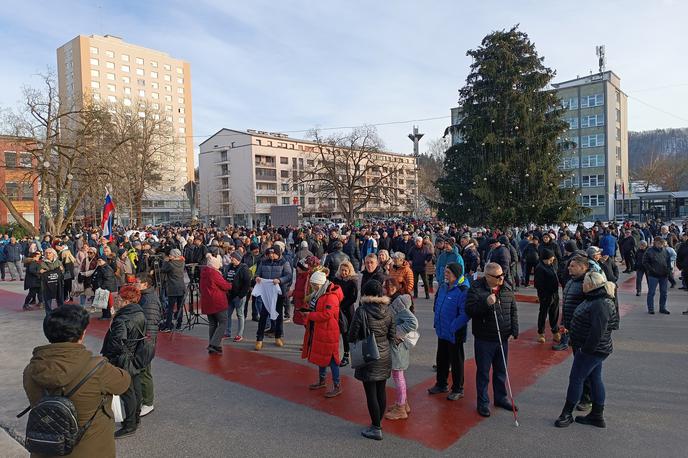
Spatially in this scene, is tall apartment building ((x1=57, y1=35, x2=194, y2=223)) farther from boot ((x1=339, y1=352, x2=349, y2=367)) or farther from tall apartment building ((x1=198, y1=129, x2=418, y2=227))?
boot ((x1=339, y1=352, x2=349, y2=367))

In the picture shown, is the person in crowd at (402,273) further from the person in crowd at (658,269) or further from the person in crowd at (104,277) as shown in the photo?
the person in crowd at (104,277)

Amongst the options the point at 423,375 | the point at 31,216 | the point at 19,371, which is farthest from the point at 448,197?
the point at 31,216

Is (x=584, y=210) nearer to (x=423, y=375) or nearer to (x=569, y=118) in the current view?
(x=423, y=375)

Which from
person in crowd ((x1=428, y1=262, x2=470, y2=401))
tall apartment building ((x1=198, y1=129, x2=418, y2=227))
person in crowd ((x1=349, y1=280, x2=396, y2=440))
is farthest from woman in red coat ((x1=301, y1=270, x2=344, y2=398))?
tall apartment building ((x1=198, y1=129, x2=418, y2=227))

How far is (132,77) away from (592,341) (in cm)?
10360

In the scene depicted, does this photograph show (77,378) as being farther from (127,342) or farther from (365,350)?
(365,350)

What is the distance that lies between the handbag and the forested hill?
129m

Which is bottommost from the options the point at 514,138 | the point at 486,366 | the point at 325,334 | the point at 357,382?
the point at 357,382

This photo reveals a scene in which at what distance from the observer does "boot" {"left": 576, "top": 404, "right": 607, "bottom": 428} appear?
4707 millimetres

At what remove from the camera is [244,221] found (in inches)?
3275

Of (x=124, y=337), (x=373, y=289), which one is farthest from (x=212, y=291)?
(x=373, y=289)

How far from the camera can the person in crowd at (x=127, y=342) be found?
448cm

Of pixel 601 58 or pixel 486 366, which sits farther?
pixel 601 58

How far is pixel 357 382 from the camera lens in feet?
20.5
